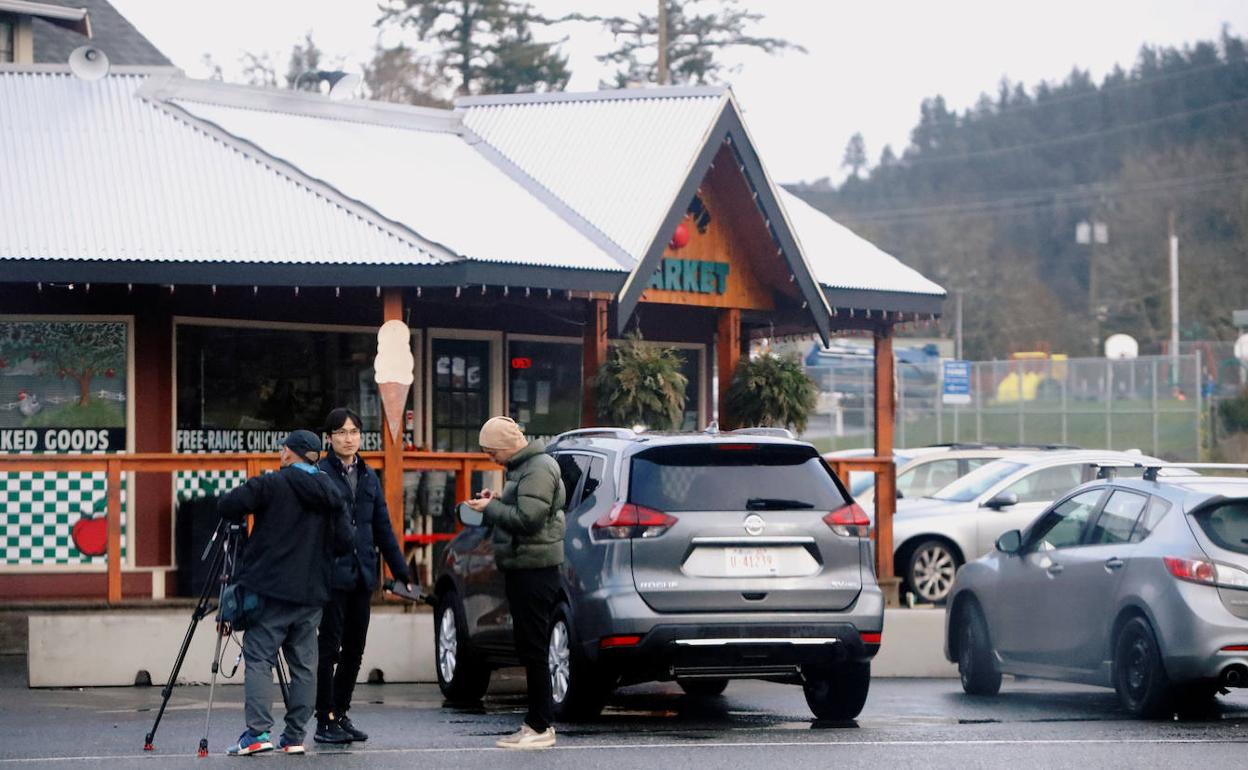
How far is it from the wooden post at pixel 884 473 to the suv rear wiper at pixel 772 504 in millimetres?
6927

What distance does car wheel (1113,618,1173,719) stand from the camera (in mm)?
11594

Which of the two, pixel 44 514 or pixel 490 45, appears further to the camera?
pixel 490 45

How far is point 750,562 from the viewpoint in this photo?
36.0 feet

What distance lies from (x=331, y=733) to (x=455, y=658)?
2.61m

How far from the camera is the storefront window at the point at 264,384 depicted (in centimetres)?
1800

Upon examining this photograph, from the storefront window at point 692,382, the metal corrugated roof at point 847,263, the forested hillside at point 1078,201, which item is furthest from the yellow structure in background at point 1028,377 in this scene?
the storefront window at point 692,382

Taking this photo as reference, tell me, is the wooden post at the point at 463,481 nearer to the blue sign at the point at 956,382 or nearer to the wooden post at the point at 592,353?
the wooden post at the point at 592,353

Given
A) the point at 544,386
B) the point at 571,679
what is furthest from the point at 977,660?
the point at 544,386

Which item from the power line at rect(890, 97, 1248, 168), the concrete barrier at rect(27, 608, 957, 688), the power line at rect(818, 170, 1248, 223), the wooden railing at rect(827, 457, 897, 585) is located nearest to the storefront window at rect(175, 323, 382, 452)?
the concrete barrier at rect(27, 608, 957, 688)

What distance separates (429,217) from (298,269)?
6.13 feet

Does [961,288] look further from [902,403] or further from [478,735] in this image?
[478,735]

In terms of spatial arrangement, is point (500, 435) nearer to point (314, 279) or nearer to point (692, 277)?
point (314, 279)

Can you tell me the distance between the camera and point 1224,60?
113 metres

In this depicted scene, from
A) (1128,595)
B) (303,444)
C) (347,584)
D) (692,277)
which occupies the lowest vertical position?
(1128,595)
